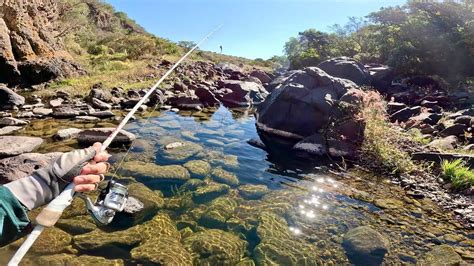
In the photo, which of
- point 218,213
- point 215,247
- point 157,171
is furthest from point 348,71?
point 215,247

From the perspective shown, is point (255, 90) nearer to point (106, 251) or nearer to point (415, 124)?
point (415, 124)

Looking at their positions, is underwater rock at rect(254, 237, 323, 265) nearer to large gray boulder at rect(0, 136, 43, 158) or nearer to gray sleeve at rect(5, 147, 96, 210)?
gray sleeve at rect(5, 147, 96, 210)

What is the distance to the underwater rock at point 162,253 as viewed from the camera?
500 cm

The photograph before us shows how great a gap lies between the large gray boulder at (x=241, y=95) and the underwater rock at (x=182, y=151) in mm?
11592

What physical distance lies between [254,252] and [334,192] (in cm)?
385

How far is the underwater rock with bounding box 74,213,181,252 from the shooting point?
5.14 m

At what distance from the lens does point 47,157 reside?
7.87 meters

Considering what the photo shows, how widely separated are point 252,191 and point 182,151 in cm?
334

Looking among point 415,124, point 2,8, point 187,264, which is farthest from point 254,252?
point 2,8

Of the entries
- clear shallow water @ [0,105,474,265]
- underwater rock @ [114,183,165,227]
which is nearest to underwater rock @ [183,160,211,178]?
clear shallow water @ [0,105,474,265]

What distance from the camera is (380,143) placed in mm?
11227

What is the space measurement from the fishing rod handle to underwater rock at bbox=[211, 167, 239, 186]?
6.37m

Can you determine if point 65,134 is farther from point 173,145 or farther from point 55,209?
point 55,209

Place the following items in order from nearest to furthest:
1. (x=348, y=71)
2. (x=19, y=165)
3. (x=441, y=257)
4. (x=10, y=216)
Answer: (x=10, y=216) < (x=441, y=257) < (x=19, y=165) < (x=348, y=71)
